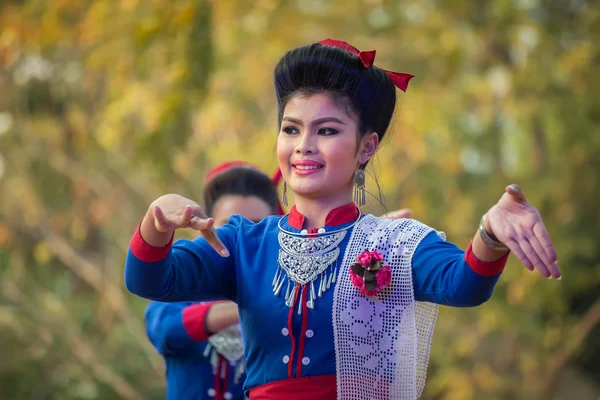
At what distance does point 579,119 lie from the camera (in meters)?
6.76

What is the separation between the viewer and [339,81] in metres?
2.37

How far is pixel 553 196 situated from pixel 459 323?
1288 mm

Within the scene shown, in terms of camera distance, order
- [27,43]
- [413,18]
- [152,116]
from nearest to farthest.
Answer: [152,116] < [27,43] < [413,18]

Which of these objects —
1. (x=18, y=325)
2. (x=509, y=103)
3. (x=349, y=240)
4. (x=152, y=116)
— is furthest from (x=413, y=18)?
(x=349, y=240)

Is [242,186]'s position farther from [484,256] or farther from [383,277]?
[484,256]

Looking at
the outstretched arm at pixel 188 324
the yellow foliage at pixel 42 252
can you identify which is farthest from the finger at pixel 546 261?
the yellow foliage at pixel 42 252

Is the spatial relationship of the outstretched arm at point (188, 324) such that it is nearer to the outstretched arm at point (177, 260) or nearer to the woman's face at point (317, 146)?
the outstretched arm at point (177, 260)

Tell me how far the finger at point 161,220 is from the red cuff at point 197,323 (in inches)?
49.9

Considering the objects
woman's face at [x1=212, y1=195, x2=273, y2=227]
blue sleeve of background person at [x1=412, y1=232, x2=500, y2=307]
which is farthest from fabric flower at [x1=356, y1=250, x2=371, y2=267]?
woman's face at [x1=212, y1=195, x2=273, y2=227]

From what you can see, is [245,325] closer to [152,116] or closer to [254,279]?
[254,279]

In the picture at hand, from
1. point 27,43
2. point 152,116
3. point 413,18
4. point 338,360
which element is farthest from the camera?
point 413,18

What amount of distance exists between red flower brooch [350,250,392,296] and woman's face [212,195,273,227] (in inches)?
49.1

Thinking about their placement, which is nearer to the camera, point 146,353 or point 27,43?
point 27,43

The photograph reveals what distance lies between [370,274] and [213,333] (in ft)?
4.08
